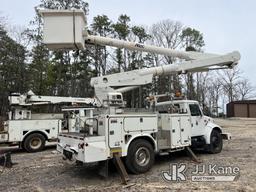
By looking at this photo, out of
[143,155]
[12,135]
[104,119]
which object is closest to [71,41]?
[104,119]

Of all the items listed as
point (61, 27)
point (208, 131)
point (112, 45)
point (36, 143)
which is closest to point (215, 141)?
point (208, 131)

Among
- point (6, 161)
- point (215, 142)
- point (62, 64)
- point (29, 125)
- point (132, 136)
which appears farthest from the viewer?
point (62, 64)

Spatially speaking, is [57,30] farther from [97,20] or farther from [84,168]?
[97,20]

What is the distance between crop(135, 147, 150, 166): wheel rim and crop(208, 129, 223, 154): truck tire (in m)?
3.62

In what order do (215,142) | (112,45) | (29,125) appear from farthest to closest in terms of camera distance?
1. (29,125)
2. (215,142)
3. (112,45)

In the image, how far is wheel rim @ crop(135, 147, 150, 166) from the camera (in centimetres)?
723

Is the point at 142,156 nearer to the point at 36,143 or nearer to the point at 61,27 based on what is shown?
the point at 61,27

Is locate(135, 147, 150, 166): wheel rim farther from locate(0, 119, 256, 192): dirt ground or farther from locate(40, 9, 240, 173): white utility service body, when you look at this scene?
locate(0, 119, 256, 192): dirt ground

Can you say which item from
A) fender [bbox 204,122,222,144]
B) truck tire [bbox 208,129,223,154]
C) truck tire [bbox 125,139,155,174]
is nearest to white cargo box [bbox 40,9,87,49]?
truck tire [bbox 125,139,155,174]

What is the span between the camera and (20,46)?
31.0 metres

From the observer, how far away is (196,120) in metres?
9.74

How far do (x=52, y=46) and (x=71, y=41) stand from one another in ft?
1.98

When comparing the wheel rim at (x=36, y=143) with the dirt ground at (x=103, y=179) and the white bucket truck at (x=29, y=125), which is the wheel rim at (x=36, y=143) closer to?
the white bucket truck at (x=29, y=125)

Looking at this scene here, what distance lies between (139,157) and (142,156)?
107mm
